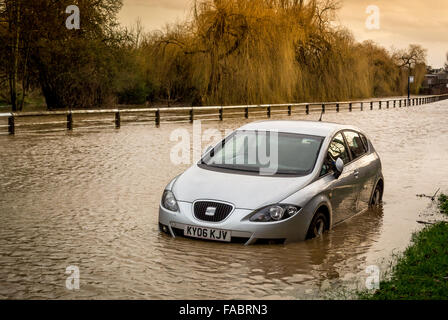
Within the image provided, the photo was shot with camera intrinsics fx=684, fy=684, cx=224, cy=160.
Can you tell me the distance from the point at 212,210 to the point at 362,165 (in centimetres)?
307

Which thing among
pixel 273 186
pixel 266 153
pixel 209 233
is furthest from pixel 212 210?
pixel 266 153

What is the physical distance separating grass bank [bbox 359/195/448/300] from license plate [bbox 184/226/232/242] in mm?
1943

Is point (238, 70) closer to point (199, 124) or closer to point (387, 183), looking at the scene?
point (199, 124)

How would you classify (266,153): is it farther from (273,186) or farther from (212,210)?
(212,210)

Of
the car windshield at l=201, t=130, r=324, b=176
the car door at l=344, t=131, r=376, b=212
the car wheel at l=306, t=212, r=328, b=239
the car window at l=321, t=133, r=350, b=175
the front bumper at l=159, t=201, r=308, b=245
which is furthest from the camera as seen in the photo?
the car door at l=344, t=131, r=376, b=212

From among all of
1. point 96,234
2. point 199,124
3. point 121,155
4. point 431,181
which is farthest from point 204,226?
point 199,124

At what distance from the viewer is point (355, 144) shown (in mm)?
10414

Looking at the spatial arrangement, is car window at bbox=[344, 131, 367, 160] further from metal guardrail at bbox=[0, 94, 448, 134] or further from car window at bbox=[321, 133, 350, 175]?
metal guardrail at bbox=[0, 94, 448, 134]

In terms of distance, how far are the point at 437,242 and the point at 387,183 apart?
5935 mm

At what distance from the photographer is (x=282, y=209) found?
7945 millimetres

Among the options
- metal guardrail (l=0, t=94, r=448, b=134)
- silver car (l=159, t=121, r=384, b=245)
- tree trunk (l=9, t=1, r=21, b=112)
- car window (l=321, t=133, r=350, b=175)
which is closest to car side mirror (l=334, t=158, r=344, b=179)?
silver car (l=159, t=121, r=384, b=245)

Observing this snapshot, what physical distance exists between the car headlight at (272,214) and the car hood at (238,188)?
0.07 m

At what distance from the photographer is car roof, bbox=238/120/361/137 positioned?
31.6 ft

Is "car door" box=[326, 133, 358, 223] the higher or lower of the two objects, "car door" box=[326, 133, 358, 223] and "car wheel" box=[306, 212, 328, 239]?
the higher
